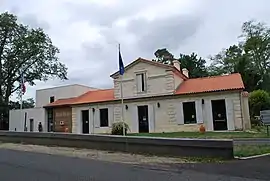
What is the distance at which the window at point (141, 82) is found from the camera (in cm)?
3192

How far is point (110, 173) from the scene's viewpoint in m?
8.38

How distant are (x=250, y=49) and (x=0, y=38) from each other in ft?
125

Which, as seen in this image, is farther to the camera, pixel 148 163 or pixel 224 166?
pixel 148 163

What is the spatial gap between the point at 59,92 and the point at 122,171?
1326 inches

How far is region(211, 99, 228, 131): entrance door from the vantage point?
28.0 m

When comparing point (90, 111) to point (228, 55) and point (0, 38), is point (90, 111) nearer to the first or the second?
point (0, 38)

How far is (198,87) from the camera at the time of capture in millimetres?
30250

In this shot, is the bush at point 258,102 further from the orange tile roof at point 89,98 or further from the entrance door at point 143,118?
the orange tile roof at point 89,98

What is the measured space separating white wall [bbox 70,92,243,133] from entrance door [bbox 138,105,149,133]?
0.38 meters

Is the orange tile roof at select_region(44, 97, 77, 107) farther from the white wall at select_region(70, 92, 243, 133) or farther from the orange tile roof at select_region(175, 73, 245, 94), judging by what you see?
the orange tile roof at select_region(175, 73, 245, 94)

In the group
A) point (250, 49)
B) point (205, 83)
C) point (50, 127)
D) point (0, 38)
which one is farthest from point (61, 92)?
point (250, 49)

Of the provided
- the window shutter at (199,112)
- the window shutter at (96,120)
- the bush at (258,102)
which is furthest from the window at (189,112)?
the bush at (258,102)

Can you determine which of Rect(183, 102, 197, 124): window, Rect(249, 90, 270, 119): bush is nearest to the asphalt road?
Rect(183, 102, 197, 124): window

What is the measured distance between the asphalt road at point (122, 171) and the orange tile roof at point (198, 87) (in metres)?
18.2
